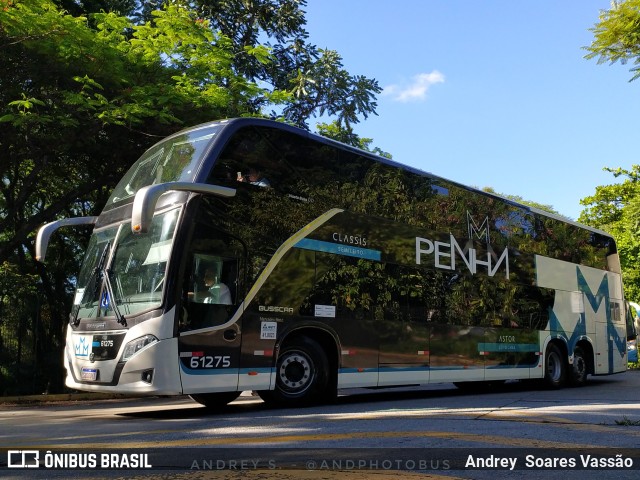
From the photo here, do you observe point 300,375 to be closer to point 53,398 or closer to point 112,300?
point 112,300

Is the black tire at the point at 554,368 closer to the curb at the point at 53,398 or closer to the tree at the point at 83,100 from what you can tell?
the tree at the point at 83,100

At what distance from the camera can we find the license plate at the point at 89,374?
27.7 feet

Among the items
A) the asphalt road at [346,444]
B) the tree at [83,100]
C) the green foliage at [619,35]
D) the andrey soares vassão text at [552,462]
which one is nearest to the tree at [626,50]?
the green foliage at [619,35]

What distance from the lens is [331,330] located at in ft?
32.3

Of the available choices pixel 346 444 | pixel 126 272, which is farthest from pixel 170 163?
pixel 346 444

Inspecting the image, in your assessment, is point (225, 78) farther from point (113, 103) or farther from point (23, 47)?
point (23, 47)

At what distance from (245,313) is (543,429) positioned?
4.24 m

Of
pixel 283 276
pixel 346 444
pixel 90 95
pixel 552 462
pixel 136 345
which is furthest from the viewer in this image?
pixel 90 95

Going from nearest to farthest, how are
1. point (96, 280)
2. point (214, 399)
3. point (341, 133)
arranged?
1. point (96, 280)
2. point (214, 399)
3. point (341, 133)

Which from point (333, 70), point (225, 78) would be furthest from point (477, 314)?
point (333, 70)

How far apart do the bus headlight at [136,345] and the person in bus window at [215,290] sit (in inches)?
35.9

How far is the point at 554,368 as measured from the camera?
14.9m

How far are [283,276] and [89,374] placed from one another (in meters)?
3.05

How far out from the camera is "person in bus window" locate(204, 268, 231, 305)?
8484 millimetres
